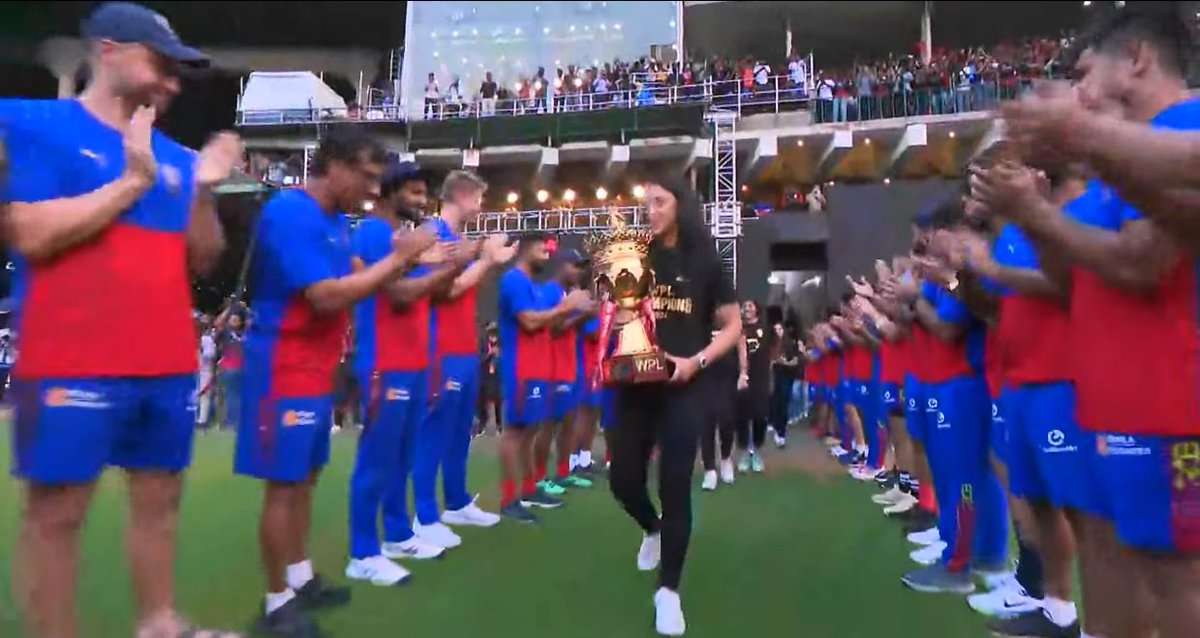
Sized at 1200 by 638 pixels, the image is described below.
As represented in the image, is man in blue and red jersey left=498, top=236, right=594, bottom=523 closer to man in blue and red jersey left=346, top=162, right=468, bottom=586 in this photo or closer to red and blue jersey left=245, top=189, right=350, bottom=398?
man in blue and red jersey left=346, top=162, right=468, bottom=586

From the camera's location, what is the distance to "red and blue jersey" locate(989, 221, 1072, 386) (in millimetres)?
3029

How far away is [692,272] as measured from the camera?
3.89 m

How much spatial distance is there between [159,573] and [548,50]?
86.7 feet

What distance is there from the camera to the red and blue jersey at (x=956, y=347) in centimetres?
420

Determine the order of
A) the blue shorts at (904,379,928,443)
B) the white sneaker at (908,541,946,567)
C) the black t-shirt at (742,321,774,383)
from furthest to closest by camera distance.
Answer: the black t-shirt at (742,321,774,383) → the white sneaker at (908,541,946,567) → the blue shorts at (904,379,928,443)

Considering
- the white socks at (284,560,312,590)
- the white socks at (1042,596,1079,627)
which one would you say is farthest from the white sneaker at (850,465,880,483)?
the white socks at (284,560,312,590)

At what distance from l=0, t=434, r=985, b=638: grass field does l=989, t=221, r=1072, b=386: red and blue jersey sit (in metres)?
1.22

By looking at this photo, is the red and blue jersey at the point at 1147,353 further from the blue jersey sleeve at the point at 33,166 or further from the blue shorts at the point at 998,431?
the blue jersey sleeve at the point at 33,166

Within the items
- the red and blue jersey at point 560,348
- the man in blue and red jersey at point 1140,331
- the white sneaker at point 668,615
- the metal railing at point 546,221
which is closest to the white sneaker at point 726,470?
the red and blue jersey at point 560,348

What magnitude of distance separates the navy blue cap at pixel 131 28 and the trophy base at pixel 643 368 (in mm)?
1958

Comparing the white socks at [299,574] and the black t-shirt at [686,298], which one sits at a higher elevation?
the black t-shirt at [686,298]

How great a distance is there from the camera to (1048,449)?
296cm

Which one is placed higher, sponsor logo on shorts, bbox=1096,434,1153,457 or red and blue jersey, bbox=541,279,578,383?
red and blue jersey, bbox=541,279,578,383

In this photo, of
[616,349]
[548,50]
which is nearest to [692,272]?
[616,349]
